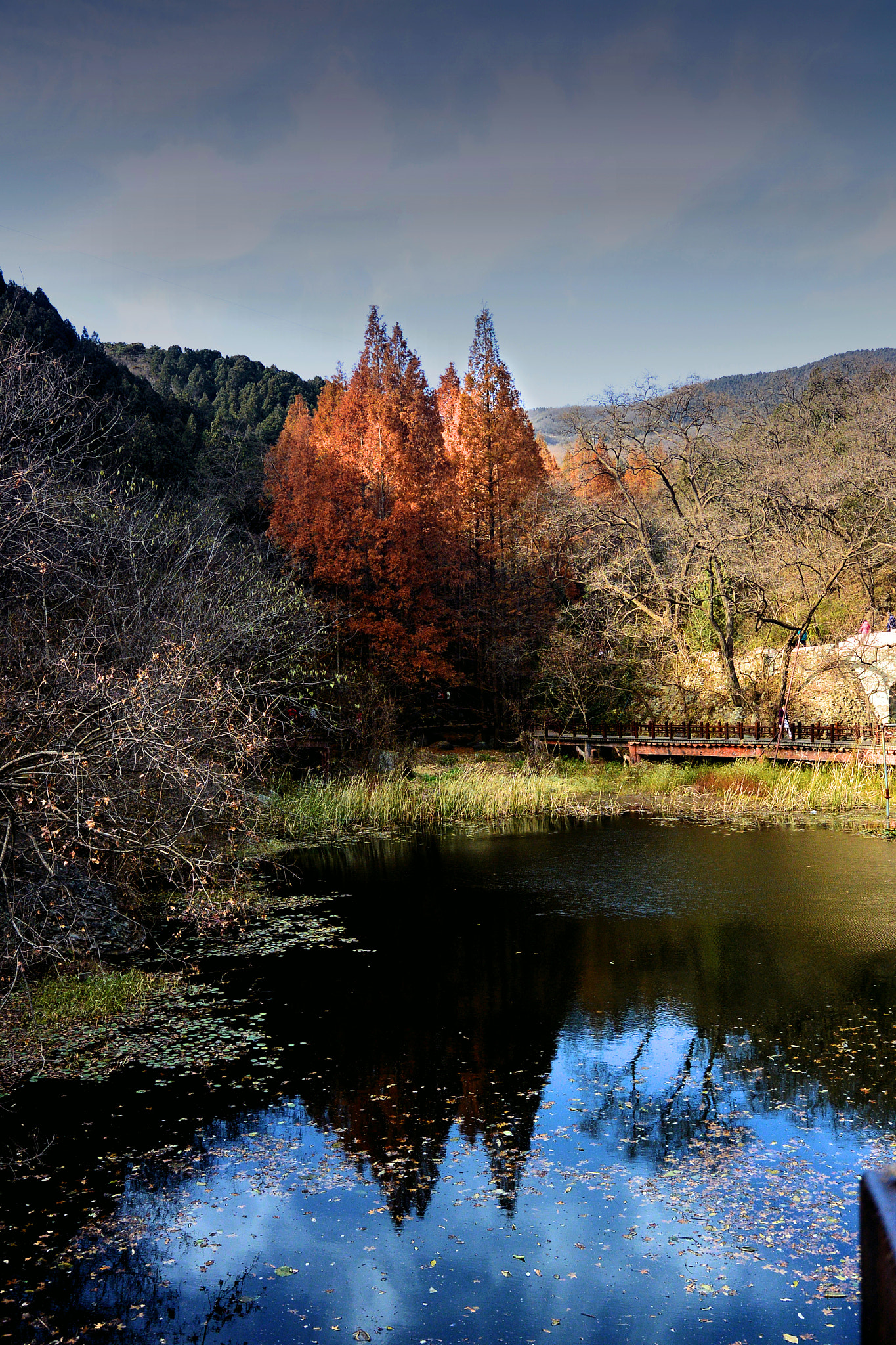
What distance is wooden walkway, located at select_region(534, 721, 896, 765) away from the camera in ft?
60.4

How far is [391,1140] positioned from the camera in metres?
5.50

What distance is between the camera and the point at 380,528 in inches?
819

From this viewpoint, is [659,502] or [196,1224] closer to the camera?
[196,1224]

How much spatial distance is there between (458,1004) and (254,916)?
337cm

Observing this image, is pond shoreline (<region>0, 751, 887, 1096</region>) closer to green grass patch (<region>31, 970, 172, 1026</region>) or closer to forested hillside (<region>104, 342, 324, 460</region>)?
green grass patch (<region>31, 970, 172, 1026</region>)

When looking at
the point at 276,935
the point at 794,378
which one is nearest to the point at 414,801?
the point at 276,935

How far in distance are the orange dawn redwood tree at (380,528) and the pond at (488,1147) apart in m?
11.2

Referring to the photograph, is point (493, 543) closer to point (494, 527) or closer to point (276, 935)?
point (494, 527)

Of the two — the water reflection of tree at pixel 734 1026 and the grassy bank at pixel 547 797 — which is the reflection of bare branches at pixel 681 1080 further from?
the grassy bank at pixel 547 797

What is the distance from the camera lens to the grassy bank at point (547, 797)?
1599cm

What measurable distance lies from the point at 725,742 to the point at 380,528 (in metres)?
8.44

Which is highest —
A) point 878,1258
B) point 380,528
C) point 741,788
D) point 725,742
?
point 380,528

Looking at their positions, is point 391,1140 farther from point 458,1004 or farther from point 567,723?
point 567,723

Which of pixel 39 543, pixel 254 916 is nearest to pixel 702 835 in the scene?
pixel 254 916
